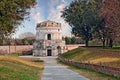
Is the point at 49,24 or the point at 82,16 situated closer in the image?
the point at 82,16

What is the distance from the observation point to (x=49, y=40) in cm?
11275

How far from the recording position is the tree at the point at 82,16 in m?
80.0

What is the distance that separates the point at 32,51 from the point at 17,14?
88.7 m

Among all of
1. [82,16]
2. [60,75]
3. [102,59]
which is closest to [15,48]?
[82,16]

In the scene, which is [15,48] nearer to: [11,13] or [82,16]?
[82,16]

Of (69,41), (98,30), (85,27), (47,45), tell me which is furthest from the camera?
(69,41)

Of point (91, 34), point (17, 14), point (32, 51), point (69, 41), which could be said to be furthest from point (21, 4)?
point (69, 41)

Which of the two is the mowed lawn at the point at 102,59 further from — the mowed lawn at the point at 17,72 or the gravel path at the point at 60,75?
the mowed lawn at the point at 17,72

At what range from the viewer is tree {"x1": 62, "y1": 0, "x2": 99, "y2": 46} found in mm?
80025

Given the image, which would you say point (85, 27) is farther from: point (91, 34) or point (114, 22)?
point (114, 22)

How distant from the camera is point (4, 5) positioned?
28484 mm

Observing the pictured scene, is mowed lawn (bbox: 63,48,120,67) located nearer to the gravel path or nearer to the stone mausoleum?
the gravel path

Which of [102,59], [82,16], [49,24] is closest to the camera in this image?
[102,59]

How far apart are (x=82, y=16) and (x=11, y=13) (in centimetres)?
5553
